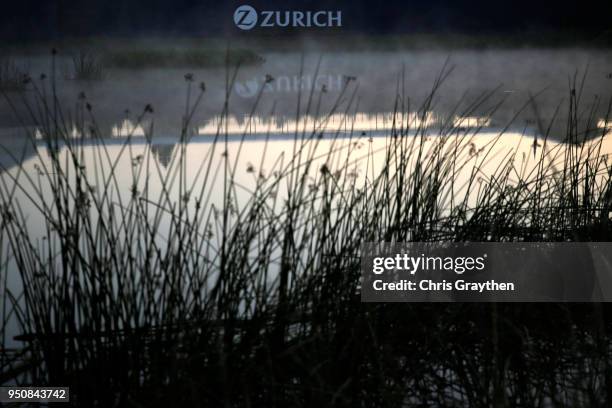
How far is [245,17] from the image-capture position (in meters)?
8.74

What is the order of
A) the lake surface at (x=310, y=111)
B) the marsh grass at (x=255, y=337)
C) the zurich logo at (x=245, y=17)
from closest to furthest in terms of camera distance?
the marsh grass at (x=255, y=337) < the lake surface at (x=310, y=111) < the zurich logo at (x=245, y=17)

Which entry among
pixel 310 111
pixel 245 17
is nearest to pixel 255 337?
pixel 310 111

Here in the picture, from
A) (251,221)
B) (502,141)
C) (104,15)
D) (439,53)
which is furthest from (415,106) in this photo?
(251,221)

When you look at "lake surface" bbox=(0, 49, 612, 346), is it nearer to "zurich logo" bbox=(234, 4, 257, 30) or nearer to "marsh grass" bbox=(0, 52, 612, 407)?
"zurich logo" bbox=(234, 4, 257, 30)

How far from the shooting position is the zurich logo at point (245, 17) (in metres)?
8.04

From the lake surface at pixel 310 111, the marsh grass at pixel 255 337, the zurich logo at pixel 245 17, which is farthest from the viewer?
the zurich logo at pixel 245 17

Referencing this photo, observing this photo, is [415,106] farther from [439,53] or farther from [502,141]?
[439,53]

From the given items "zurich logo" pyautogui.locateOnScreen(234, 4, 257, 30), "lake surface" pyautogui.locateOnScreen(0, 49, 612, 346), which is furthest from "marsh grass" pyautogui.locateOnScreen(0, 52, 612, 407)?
"zurich logo" pyautogui.locateOnScreen(234, 4, 257, 30)

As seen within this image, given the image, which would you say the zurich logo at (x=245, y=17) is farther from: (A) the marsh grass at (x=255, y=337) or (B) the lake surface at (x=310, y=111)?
(A) the marsh grass at (x=255, y=337)

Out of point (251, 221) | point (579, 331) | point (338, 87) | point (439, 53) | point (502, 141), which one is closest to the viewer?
point (251, 221)

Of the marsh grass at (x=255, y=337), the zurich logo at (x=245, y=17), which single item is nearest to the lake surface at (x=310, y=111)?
the zurich logo at (x=245, y=17)

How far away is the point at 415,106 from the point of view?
6.32m

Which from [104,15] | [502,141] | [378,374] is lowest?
[378,374]

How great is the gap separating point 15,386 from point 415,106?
4890 mm
